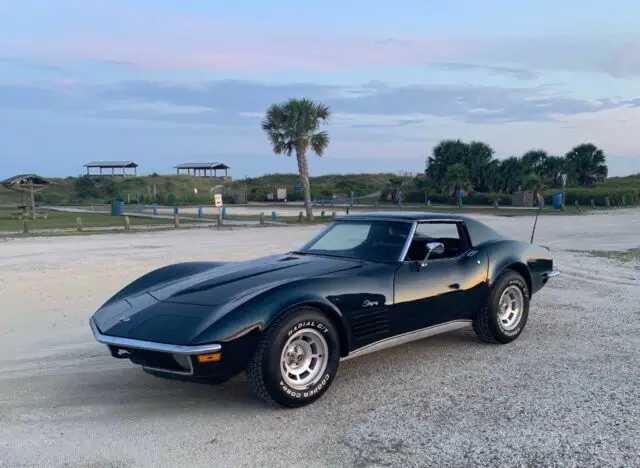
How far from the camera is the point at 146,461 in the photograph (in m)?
3.91

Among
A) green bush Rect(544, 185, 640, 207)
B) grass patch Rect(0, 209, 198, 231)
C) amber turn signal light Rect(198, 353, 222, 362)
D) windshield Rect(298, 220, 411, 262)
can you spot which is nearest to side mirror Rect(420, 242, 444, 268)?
windshield Rect(298, 220, 411, 262)

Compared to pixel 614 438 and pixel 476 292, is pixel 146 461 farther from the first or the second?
pixel 476 292

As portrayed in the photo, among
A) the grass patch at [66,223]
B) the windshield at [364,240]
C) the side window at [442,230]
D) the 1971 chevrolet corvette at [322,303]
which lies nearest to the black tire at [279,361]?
the 1971 chevrolet corvette at [322,303]

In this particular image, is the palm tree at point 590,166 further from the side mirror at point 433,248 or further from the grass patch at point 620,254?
the side mirror at point 433,248

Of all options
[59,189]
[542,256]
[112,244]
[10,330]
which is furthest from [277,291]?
[59,189]

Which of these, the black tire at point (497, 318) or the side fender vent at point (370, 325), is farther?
the black tire at point (497, 318)

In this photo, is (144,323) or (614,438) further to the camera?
(144,323)

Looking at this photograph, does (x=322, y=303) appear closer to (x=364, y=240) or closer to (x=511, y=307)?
(x=364, y=240)

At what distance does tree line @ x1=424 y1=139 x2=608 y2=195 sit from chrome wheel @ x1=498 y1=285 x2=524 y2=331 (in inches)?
2158

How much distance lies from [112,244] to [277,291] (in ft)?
54.7

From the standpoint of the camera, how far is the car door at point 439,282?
5.60 meters

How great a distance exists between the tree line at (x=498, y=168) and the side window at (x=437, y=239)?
55.1m

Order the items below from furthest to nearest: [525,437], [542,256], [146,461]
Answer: [542,256], [525,437], [146,461]

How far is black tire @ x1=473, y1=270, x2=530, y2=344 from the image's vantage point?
6395mm
